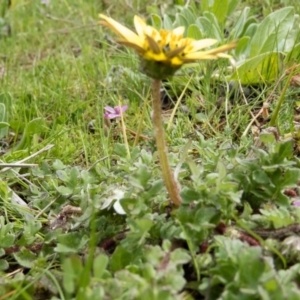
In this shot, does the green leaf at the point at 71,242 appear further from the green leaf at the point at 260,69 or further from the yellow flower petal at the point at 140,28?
the green leaf at the point at 260,69

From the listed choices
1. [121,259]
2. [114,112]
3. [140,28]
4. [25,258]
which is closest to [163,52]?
[140,28]

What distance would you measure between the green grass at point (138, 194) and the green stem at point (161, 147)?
0.09 ft

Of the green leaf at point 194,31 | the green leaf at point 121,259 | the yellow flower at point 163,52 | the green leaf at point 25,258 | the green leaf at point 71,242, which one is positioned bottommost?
the green leaf at point 25,258

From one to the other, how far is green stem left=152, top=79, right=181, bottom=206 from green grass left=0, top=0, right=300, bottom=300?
29 mm

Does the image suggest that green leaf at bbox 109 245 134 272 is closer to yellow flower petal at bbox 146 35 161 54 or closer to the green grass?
the green grass

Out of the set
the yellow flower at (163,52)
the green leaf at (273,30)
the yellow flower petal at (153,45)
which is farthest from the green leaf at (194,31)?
the yellow flower petal at (153,45)

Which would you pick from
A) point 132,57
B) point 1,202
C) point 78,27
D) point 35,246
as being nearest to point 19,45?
point 78,27

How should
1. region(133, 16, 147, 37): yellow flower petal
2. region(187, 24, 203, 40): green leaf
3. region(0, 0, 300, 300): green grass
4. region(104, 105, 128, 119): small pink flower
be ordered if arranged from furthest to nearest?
region(187, 24, 203, 40): green leaf → region(104, 105, 128, 119): small pink flower → region(133, 16, 147, 37): yellow flower petal → region(0, 0, 300, 300): green grass

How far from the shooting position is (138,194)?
1282mm

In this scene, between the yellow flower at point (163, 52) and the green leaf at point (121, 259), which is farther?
the green leaf at point (121, 259)

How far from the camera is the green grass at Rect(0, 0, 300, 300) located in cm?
111

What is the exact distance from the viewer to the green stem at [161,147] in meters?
1.18

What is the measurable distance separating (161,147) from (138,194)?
0.13 meters

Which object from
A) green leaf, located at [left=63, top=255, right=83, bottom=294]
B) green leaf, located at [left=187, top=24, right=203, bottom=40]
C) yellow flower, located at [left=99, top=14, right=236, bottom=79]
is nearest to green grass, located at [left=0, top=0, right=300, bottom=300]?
green leaf, located at [left=63, top=255, right=83, bottom=294]
